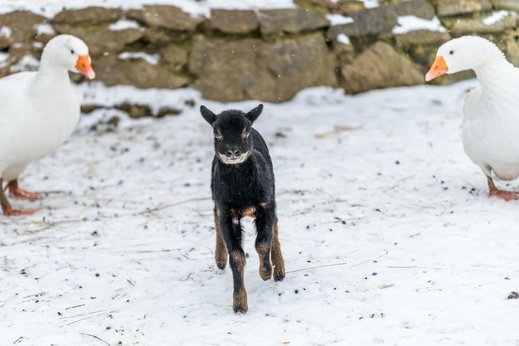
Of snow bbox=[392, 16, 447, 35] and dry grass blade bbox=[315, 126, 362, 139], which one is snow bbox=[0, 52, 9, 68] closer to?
dry grass blade bbox=[315, 126, 362, 139]

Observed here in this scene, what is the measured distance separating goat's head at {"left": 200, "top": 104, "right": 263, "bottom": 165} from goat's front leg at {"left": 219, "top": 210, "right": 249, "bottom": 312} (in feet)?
0.94

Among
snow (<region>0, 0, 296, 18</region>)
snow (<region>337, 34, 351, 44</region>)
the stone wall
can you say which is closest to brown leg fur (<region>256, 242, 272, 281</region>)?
the stone wall

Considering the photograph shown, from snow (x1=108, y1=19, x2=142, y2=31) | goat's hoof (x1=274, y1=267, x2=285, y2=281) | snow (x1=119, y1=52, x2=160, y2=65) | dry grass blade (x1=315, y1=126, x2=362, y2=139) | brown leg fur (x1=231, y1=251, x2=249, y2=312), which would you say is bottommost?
A: dry grass blade (x1=315, y1=126, x2=362, y2=139)

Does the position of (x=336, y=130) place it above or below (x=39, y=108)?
below

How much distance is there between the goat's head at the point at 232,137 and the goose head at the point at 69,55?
2.36 meters

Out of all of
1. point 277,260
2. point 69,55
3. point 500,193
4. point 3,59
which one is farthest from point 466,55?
point 3,59

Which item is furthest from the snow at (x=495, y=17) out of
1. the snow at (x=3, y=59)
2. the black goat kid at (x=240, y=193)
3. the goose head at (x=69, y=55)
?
the black goat kid at (x=240, y=193)

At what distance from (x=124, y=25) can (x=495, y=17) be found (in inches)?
172

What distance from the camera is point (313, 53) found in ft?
25.0

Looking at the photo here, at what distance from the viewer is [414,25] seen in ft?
25.6

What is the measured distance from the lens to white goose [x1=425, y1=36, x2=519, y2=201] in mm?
4395

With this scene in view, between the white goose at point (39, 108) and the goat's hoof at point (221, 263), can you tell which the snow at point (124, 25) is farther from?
the goat's hoof at point (221, 263)

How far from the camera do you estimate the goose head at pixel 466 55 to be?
4.52 m

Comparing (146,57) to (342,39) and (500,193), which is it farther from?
(500,193)
